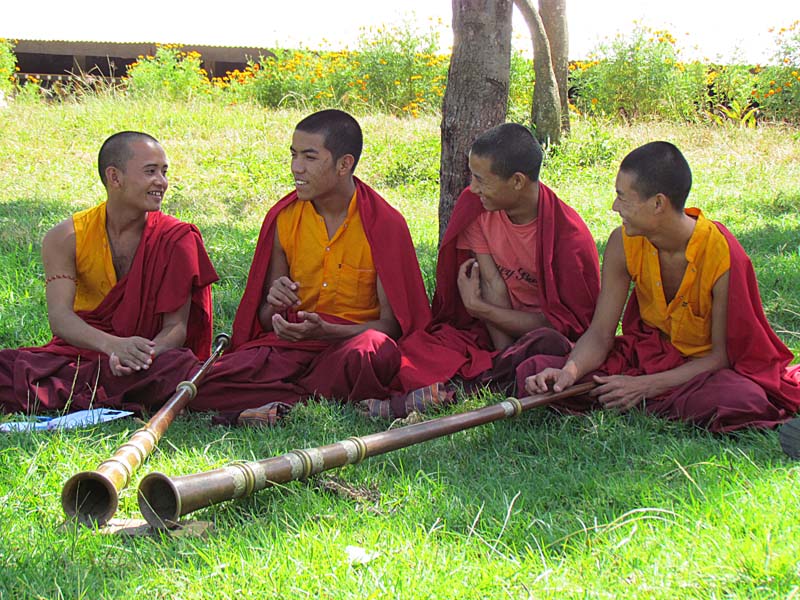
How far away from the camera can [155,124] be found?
1158cm

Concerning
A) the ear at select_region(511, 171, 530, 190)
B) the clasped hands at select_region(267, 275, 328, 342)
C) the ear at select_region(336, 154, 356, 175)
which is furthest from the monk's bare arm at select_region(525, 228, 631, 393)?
the ear at select_region(336, 154, 356, 175)

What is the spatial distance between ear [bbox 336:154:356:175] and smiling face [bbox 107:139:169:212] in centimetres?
94

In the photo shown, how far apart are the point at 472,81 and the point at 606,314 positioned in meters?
2.23

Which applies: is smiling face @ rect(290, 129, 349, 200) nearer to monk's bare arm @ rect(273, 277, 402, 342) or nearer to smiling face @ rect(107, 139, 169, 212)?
monk's bare arm @ rect(273, 277, 402, 342)

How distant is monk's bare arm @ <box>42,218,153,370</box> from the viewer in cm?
476

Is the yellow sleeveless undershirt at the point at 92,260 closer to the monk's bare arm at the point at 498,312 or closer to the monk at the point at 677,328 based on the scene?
the monk's bare arm at the point at 498,312

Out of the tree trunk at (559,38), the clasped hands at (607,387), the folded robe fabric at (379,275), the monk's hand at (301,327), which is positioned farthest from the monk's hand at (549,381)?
the tree trunk at (559,38)

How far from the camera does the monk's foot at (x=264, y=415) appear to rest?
14.8ft

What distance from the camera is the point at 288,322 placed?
4.97 meters

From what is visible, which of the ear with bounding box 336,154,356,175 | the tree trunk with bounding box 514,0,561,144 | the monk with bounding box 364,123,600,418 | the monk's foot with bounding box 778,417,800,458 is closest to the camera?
the monk's foot with bounding box 778,417,800,458

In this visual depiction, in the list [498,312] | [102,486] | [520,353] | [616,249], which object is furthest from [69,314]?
[616,249]

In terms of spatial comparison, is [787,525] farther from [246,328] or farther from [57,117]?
[57,117]

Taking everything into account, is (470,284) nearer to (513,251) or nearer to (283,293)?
(513,251)

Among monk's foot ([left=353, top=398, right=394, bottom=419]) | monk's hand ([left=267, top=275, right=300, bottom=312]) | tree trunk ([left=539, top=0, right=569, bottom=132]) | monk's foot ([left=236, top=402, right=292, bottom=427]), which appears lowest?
monk's foot ([left=236, top=402, right=292, bottom=427])
